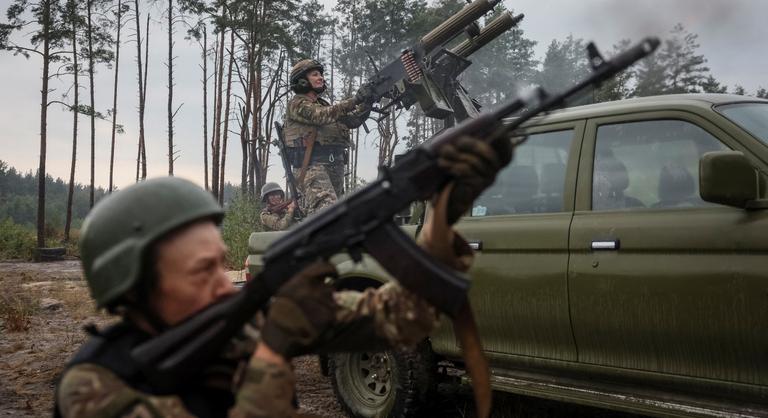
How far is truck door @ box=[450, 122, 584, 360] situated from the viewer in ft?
13.1

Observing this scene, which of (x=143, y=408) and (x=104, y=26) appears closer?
(x=143, y=408)

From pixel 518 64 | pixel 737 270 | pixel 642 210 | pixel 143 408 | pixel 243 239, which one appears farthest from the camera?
pixel 518 64

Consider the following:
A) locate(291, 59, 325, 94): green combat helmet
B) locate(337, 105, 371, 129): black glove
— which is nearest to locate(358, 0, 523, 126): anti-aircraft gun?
locate(337, 105, 371, 129): black glove

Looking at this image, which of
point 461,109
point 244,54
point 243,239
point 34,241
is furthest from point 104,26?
point 461,109

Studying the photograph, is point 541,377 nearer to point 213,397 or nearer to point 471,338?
point 471,338

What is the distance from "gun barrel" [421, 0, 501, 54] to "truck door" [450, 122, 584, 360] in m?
4.77

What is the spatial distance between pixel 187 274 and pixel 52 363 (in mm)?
6252

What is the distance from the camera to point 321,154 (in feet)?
30.9

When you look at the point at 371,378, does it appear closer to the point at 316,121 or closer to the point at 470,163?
the point at 470,163

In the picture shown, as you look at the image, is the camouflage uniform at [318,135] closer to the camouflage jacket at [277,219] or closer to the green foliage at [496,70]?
the camouflage jacket at [277,219]

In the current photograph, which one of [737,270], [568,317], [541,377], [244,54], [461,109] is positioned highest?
[244,54]

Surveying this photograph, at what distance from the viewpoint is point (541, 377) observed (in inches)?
161

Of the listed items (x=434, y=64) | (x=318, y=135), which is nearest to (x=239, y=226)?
(x=318, y=135)

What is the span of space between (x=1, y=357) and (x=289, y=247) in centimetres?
711
